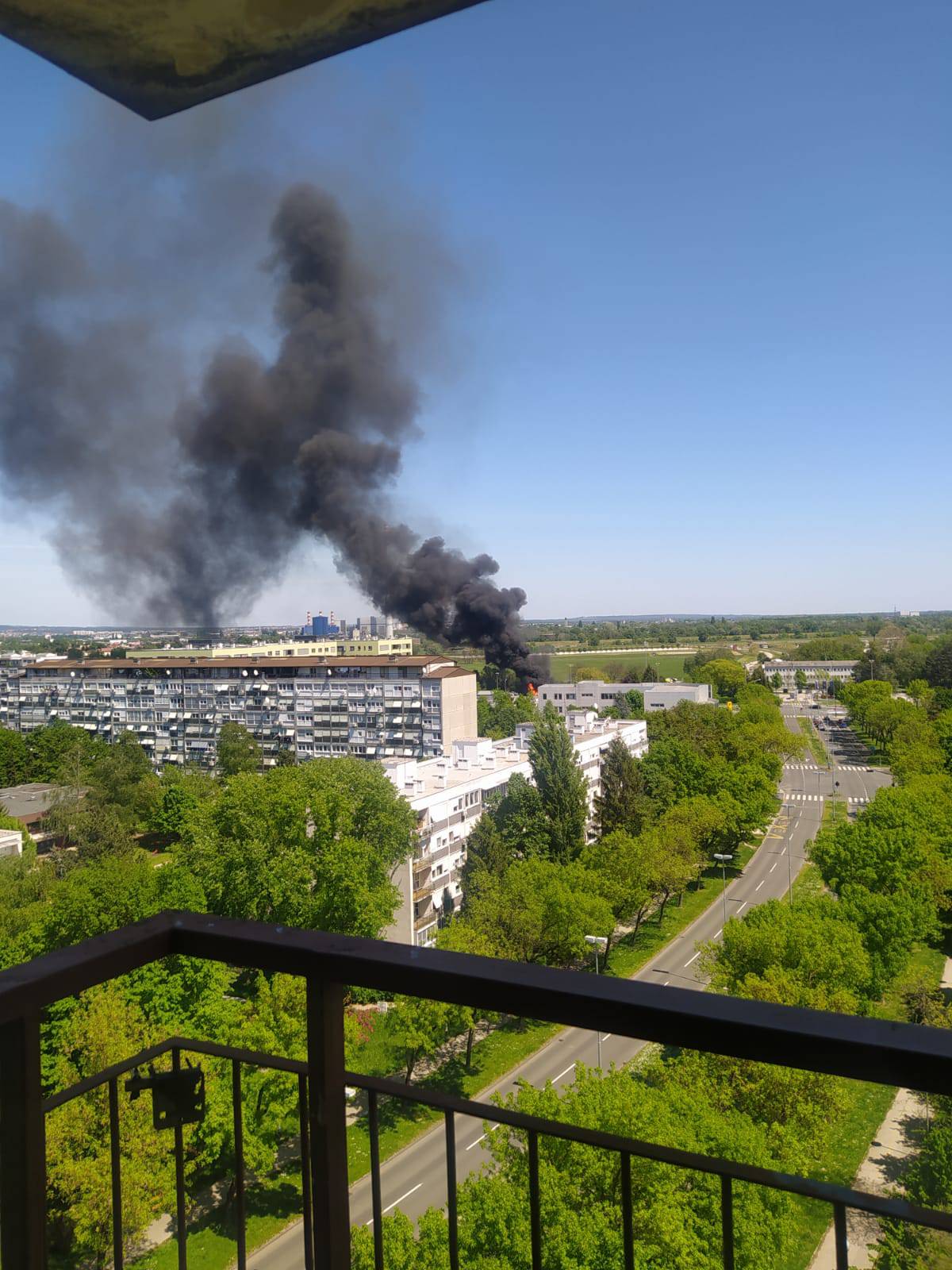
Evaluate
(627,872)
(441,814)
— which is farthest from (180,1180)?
(441,814)

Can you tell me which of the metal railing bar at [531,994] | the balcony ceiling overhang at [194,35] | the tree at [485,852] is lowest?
the tree at [485,852]

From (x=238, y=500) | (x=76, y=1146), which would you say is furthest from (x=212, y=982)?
(x=238, y=500)

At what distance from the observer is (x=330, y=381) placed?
17.5 meters

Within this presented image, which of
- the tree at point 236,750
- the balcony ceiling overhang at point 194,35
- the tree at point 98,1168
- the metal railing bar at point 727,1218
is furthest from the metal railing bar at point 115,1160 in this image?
the tree at point 236,750

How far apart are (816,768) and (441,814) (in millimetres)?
15345

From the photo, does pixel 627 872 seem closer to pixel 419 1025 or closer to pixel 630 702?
pixel 419 1025

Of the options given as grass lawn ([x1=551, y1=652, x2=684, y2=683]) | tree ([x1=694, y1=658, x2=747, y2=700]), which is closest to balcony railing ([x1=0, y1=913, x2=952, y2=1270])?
grass lawn ([x1=551, y1=652, x2=684, y2=683])

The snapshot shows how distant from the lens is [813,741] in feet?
91.1

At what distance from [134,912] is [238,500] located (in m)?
11.4

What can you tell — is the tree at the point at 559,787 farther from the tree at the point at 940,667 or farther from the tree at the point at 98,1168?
the tree at the point at 940,667

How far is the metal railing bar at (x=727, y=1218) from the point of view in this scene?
0.57 m

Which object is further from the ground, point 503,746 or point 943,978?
point 503,746

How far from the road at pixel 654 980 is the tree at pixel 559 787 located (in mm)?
2238

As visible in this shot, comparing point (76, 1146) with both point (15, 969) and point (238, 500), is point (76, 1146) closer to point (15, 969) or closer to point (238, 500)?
point (15, 969)
